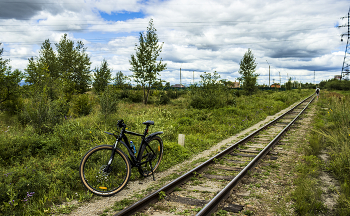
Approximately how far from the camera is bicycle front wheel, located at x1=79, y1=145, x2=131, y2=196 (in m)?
4.59

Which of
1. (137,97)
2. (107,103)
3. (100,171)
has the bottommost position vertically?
(100,171)

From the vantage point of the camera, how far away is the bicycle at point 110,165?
181 inches

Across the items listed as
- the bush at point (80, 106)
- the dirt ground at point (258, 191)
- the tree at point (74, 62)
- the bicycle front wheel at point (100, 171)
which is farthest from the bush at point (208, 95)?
the tree at point (74, 62)

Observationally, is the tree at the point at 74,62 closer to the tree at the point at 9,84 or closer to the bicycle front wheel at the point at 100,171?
the tree at the point at 9,84

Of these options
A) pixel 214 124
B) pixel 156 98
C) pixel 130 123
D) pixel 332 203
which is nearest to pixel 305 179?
pixel 332 203

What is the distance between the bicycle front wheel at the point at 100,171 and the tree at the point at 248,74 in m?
36.1

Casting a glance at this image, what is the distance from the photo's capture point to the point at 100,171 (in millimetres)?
4824

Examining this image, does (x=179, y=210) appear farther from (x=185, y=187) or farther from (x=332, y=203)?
(x=332, y=203)

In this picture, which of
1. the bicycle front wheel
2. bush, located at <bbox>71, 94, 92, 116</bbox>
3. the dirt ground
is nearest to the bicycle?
the bicycle front wheel

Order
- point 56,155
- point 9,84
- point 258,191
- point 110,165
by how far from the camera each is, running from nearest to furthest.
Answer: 1. point 110,165
2. point 258,191
3. point 56,155
4. point 9,84

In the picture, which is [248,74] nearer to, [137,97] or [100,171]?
[137,97]

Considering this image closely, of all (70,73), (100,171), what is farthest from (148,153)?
(70,73)

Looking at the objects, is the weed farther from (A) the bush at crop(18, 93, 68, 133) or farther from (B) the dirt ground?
(A) the bush at crop(18, 93, 68, 133)

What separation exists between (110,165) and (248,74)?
3913cm
